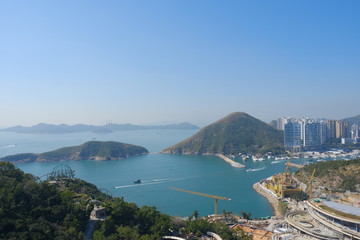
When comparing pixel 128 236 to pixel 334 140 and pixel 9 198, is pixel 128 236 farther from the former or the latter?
pixel 334 140

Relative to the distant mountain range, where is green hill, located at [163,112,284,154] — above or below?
below

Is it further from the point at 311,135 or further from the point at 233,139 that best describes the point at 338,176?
the point at 233,139

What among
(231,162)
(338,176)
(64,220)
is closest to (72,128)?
(231,162)

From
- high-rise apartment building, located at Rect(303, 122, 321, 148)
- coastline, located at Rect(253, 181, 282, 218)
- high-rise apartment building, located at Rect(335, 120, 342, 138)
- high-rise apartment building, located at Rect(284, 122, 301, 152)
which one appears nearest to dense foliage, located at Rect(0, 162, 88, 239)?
coastline, located at Rect(253, 181, 282, 218)

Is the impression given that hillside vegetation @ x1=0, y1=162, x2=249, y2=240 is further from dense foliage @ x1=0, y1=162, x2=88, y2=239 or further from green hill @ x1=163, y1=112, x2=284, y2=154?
green hill @ x1=163, y1=112, x2=284, y2=154

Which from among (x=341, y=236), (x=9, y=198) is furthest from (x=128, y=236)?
(x=341, y=236)
